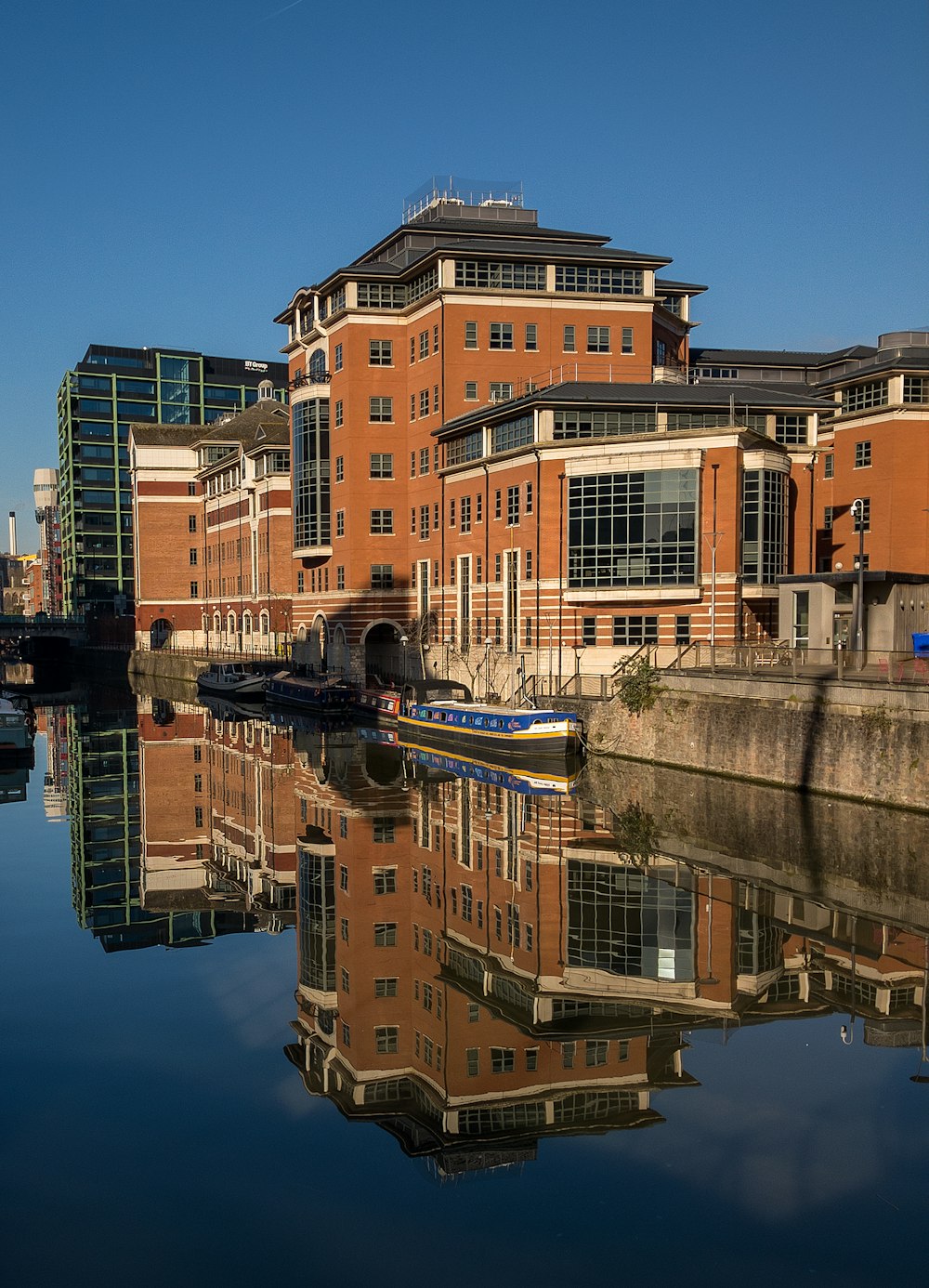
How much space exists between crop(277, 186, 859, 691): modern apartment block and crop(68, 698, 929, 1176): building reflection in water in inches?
557

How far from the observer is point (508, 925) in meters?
24.6

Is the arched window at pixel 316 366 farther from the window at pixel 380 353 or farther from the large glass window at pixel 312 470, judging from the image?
the window at pixel 380 353

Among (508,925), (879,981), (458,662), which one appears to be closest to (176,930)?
(508,925)

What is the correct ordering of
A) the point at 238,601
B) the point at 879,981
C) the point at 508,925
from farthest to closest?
1. the point at 238,601
2. the point at 508,925
3. the point at 879,981

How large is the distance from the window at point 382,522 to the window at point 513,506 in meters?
17.0

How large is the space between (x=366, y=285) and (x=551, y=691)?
3384cm

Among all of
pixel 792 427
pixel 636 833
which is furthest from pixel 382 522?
pixel 636 833

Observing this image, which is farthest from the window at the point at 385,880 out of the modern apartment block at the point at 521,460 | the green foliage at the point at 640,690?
the modern apartment block at the point at 521,460

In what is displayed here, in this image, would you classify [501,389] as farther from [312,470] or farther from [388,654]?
[388,654]

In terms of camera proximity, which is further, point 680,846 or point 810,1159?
point 680,846

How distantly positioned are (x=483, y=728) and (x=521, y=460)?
14970 mm

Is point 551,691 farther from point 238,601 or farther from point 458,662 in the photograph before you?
point 238,601

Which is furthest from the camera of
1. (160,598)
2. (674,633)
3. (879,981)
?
(160,598)

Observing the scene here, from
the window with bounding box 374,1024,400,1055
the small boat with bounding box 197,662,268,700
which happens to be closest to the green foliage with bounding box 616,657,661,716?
the window with bounding box 374,1024,400,1055
